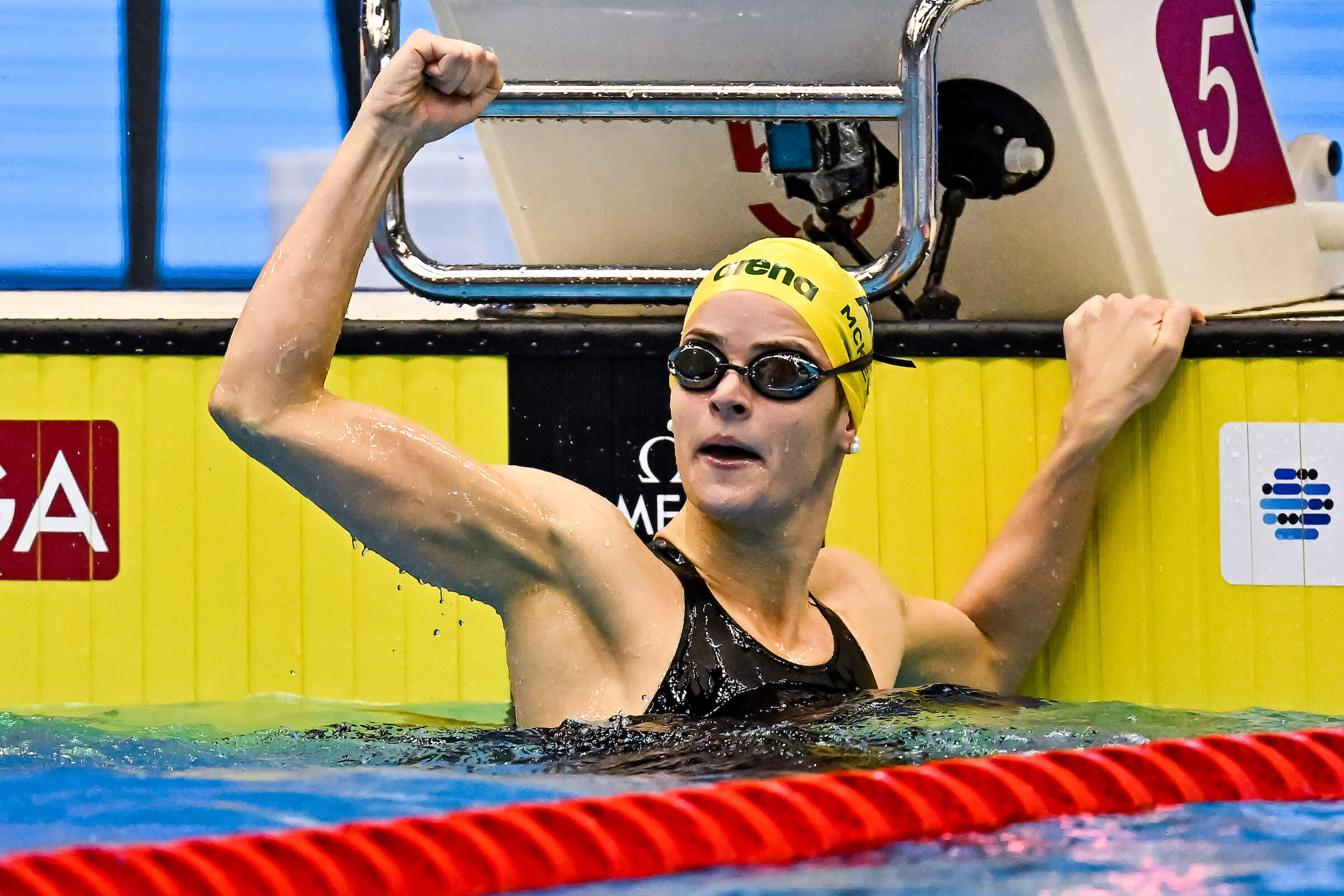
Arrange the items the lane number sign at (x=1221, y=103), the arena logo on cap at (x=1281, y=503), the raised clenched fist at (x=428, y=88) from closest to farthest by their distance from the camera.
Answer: the raised clenched fist at (x=428, y=88)
the arena logo on cap at (x=1281, y=503)
the lane number sign at (x=1221, y=103)

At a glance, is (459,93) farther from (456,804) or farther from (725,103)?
(456,804)

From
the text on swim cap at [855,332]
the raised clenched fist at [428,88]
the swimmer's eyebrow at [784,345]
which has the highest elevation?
the raised clenched fist at [428,88]

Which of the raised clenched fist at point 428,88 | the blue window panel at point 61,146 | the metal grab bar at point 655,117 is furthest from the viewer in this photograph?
the blue window panel at point 61,146

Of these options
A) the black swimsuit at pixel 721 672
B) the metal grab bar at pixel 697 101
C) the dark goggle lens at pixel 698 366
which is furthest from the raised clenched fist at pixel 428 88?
the black swimsuit at pixel 721 672

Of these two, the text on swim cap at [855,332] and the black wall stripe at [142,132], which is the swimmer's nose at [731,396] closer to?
the text on swim cap at [855,332]

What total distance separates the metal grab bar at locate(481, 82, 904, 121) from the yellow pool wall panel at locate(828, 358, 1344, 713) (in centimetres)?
50

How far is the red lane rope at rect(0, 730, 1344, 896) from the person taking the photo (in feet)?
5.05

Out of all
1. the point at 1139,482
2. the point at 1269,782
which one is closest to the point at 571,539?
the point at 1269,782

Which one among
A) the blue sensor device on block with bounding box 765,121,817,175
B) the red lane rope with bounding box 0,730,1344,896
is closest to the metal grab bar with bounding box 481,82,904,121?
the blue sensor device on block with bounding box 765,121,817,175

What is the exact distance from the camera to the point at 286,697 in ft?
8.96

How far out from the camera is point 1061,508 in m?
2.63

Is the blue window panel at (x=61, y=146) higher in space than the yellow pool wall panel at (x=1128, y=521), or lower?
higher

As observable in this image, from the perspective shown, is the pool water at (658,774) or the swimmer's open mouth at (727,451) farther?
the swimmer's open mouth at (727,451)

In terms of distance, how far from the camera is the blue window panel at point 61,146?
12.4 ft
